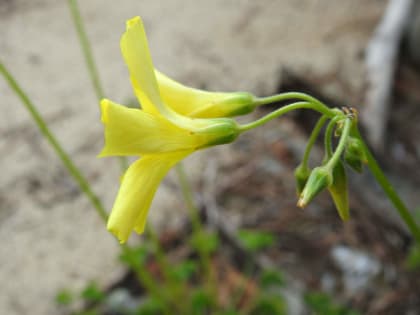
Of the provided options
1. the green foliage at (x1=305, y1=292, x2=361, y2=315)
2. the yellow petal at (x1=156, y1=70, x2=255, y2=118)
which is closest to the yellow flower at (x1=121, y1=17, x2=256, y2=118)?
the yellow petal at (x1=156, y1=70, x2=255, y2=118)

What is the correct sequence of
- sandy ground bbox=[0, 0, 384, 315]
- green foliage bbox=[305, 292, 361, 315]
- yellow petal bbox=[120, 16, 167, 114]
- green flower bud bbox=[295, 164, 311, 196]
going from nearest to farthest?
yellow petal bbox=[120, 16, 167, 114], green flower bud bbox=[295, 164, 311, 196], green foliage bbox=[305, 292, 361, 315], sandy ground bbox=[0, 0, 384, 315]

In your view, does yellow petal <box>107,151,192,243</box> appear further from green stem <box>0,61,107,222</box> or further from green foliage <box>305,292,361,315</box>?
green foliage <box>305,292,361,315</box>

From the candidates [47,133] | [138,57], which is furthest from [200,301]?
[138,57]

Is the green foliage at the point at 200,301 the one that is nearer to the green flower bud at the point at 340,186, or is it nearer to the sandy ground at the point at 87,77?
the sandy ground at the point at 87,77

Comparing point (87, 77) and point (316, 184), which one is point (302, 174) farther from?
point (87, 77)

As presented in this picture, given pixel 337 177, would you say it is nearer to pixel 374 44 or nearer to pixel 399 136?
pixel 399 136

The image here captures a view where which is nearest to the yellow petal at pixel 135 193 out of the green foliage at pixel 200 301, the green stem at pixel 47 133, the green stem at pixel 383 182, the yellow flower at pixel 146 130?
the yellow flower at pixel 146 130
